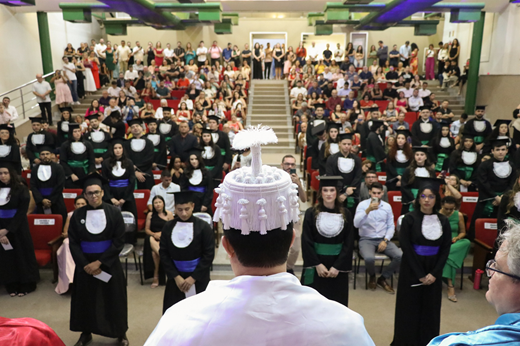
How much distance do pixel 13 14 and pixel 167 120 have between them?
904 centimetres

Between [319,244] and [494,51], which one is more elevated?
[494,51]

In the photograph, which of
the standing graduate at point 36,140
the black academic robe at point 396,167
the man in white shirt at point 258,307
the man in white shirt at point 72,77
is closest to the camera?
the man in white shirt at point 258,307

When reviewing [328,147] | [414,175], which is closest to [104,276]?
[414,175]

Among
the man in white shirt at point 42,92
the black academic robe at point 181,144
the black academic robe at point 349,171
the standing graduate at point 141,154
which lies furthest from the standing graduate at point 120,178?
the man in white shirt at point 42,92

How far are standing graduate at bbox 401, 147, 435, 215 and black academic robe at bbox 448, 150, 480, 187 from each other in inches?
53.1

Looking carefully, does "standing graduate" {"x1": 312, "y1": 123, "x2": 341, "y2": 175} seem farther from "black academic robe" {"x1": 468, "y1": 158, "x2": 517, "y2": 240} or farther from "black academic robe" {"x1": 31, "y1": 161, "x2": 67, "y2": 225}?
"black academic robe" {"x1": 31, "y1": 161, "x2": 67, "y2": 225}

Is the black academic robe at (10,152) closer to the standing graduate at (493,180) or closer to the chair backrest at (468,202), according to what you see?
the chair backrest at (468,202)

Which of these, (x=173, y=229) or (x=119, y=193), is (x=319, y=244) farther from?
(x=119, y=193)

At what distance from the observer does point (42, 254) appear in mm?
6496

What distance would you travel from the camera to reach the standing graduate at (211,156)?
853cm

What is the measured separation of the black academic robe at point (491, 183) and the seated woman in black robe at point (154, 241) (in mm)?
5190

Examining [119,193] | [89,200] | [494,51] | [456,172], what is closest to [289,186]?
[89,200]

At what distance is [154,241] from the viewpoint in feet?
21.1

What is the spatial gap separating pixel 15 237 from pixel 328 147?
577 centimetres
